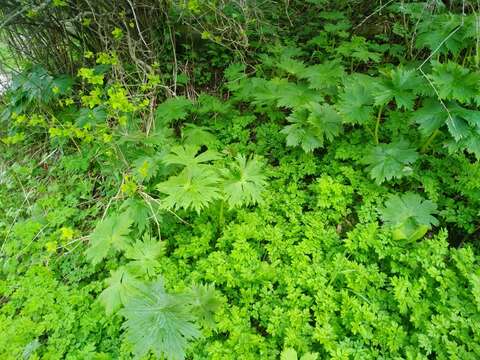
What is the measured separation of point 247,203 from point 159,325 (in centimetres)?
88

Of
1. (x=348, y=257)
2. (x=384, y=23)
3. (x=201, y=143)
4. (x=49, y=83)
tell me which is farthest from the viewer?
(x=384, y=23)

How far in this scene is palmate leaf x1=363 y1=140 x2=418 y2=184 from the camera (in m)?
2.18

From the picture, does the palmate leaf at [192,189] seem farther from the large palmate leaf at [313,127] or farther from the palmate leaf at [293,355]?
the palmate leaf at [293,355]

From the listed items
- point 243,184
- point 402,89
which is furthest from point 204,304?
point 402,89

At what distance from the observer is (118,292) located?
5.95 feet

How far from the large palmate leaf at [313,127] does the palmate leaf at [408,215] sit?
2.11ft

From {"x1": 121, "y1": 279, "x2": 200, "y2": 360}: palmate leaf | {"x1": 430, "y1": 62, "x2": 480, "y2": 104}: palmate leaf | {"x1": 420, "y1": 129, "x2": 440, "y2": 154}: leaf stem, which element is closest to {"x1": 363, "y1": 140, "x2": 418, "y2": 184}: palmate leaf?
{"x1": 420, "y1": 129, "x2": 440, "y2": 154}: leaf stem

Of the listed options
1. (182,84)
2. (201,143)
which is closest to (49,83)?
(182,84)

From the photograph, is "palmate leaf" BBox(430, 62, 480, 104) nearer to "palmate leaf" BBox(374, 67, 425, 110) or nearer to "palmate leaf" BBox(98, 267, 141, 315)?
"palmate leaf" BBox(374, 67, 425, 110)

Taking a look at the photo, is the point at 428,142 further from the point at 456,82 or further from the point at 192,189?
the point at 192,189

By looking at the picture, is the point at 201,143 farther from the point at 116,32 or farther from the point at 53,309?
the point at 53,309

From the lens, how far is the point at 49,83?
3.15 meters

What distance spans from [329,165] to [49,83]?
2769 mm

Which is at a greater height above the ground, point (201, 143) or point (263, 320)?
point (201, 143)
